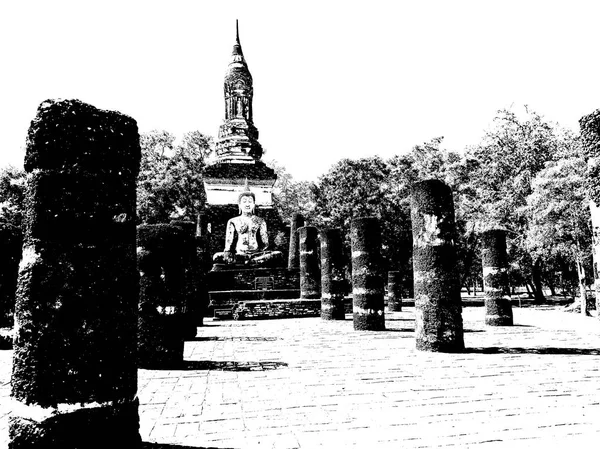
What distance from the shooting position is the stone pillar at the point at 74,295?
10.8 feet

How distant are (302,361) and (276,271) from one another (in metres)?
13.7

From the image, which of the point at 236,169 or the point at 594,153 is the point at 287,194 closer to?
the point at 236,169

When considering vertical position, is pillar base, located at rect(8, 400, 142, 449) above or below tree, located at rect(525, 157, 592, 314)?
below

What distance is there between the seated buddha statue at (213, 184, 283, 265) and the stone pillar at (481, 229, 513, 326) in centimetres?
1023

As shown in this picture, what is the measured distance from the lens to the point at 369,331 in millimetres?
12359

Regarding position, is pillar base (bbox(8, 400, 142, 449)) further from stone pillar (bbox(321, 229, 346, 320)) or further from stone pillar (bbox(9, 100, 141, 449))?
stone pillar (bbox(321, 229, 346, 320))

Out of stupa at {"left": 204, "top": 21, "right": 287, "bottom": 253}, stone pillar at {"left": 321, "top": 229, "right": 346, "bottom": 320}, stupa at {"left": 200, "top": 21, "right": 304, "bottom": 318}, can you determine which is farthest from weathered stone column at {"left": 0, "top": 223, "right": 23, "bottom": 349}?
stupa at {"left": 204, "top": 21, "right": 287, "bottom": 253}

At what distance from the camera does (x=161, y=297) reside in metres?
7.74

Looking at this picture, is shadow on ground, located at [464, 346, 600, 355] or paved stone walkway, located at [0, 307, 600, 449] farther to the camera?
shadow on ground, located at [464, 346, 600, 355]

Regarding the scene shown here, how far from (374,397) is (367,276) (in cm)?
771

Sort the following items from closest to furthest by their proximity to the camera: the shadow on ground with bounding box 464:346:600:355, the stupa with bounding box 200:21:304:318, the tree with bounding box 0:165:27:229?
the shadow on ground with bounding box 464:346:600:355, the stupa with bounding box 200:21:304:318, the tree with bounding box 0:165:27:229

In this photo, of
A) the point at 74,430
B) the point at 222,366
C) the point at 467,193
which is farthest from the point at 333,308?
the point at 467,193

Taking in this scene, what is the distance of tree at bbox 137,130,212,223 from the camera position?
3756cm

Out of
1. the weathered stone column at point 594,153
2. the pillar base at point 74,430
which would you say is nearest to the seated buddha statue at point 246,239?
the weathered stone column at point 594,153
